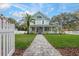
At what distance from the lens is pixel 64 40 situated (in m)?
3.84

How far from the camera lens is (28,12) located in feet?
12.5

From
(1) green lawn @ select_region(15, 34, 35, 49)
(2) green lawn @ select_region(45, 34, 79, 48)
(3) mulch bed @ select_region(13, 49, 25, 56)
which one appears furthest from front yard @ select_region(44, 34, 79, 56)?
(3) mulch bed @ select_region(13, 49, 25, 56)

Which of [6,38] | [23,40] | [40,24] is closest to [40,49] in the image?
[23,40]

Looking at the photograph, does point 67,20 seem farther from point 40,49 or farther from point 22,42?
point 22,42

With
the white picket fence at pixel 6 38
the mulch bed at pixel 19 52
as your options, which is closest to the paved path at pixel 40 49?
the mulch bed at pixel 19 52

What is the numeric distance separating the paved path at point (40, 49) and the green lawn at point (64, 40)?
3.8 inches

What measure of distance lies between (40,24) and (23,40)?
1.40ft

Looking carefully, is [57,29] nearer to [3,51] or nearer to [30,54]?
[30,54]

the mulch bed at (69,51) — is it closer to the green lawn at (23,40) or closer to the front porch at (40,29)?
the front porch at (40,29)

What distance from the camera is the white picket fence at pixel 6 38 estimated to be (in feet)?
11.3

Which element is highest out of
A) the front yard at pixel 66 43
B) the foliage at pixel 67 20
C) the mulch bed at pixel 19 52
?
the foliage at pixel 67 20

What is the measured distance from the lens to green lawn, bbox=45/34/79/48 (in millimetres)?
3820

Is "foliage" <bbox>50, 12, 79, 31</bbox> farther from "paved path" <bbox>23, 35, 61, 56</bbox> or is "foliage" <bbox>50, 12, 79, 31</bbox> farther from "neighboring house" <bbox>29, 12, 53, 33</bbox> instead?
"paved path" <bbox>23, 35, 61, 56</bbox>

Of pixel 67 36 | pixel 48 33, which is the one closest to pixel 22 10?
pixel 48 33
